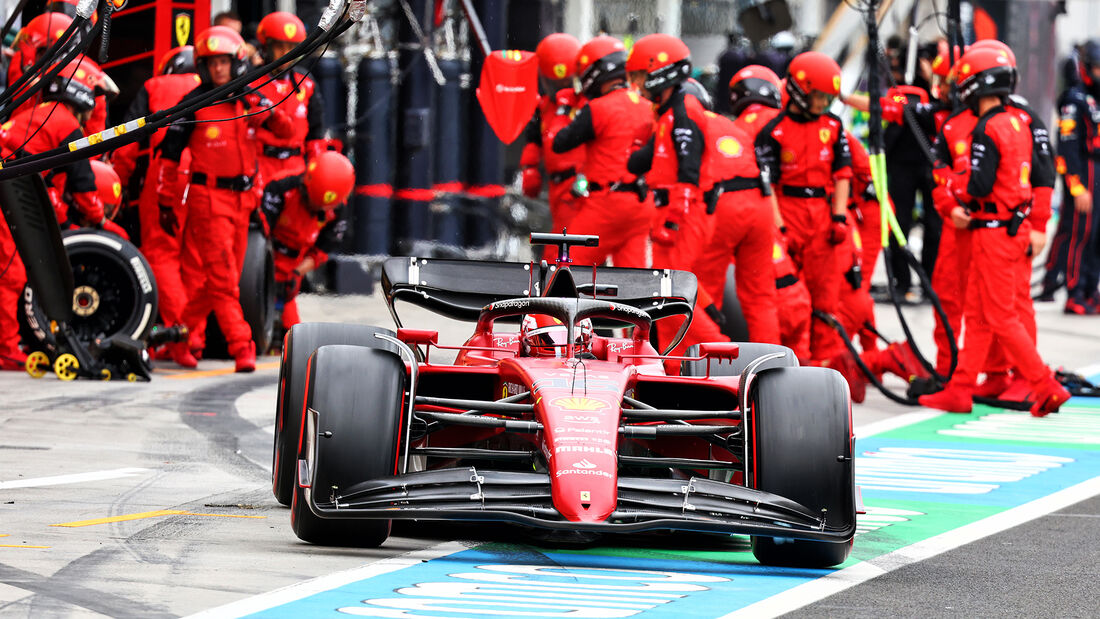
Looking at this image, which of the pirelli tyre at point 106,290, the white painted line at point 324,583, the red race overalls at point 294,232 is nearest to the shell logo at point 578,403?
the white painted line at point 324,583

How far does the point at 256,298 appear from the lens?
44.2 feet

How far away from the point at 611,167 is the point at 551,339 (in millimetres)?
6087

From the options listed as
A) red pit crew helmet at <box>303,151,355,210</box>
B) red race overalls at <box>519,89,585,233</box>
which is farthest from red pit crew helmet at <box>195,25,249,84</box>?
red race overalls at <box>519,89,585,233</box>

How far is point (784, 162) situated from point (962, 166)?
48.8 inches

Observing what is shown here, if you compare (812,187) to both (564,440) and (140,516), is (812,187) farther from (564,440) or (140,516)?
(564,440)

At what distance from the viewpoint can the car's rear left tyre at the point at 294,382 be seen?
22.6 ft

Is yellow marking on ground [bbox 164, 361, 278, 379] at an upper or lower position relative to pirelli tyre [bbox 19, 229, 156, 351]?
lower

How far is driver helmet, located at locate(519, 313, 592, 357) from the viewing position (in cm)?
719

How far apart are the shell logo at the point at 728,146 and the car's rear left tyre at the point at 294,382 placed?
498cm

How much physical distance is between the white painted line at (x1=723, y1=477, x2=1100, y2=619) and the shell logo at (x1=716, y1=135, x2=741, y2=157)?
12.1ft

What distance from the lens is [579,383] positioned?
6.45 m

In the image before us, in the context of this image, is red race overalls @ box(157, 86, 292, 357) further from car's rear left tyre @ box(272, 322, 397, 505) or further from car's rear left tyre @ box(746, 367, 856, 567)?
car's rear left tyre @ box(746, 367, 856, 567)

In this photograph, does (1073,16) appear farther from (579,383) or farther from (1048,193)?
(579,383)

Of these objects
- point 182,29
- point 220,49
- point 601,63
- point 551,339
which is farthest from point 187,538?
point 182,29
